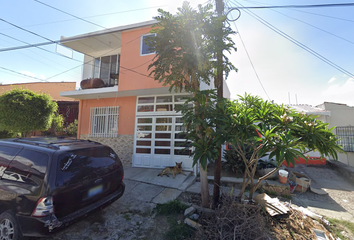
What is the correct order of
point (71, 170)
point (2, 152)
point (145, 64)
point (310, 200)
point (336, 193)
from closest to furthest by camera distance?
1. point (71, 170)
2. point (2, 152)
3. point (310, 200)
4. point (336, 193)
5. point (145, 64)

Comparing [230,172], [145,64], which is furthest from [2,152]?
[230,172]

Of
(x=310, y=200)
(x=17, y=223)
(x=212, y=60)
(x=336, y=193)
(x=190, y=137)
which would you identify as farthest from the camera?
(x=336, y=193)

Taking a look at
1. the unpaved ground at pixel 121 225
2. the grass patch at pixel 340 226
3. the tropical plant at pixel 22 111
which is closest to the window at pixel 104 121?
the tropical plant at pixel 22 111

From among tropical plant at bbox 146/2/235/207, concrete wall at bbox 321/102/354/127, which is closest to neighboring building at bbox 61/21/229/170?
tropical plant at bbox 146/2/235/207

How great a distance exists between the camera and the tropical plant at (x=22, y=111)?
7223 mm

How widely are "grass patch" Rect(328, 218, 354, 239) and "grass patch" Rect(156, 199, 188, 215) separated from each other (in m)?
3.07

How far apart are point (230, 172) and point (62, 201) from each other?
5.55 meters

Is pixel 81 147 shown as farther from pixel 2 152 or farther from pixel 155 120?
pixel 155 120

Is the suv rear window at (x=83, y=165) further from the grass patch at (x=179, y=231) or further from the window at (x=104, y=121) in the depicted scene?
the window at (x=104, y=121)

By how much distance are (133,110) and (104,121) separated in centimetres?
181

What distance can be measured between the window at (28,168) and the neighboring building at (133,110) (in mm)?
4436

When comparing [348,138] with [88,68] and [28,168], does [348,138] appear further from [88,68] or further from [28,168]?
[88,68]

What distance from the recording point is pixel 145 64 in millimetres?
7074

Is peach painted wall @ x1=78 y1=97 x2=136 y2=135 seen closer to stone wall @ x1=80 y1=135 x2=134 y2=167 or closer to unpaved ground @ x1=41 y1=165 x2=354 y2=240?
stone wall @ x1=80 y1=135 x2=134 y2=167
